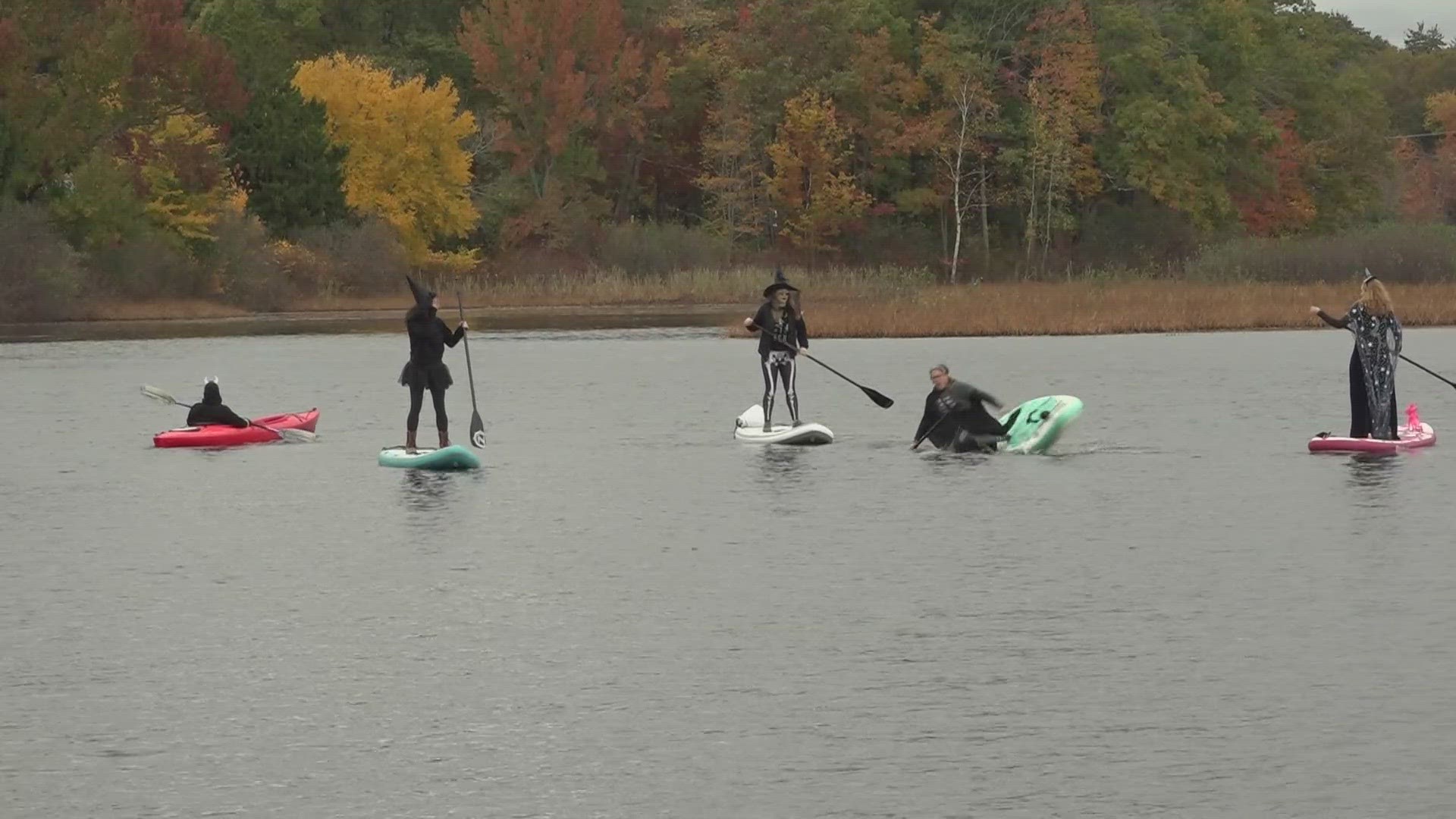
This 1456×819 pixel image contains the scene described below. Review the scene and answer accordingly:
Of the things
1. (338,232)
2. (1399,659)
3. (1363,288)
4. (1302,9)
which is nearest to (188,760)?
(1399,659)

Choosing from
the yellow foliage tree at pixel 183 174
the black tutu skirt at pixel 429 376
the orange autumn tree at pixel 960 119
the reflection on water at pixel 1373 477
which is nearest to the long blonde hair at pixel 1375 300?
the reflection on water at pixel 1373 477

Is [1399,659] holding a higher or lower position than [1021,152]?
lower

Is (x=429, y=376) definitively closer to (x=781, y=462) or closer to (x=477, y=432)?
(x=477, y=432)

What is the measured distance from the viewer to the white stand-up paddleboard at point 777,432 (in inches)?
1134

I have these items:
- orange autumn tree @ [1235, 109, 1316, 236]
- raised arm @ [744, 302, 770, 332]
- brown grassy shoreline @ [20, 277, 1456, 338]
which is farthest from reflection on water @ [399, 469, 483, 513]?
orange autumn tree @ [1235, 109, 1316, 236]

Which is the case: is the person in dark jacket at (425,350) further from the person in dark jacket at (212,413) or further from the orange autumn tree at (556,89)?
the orange autumn tree at (556,89)

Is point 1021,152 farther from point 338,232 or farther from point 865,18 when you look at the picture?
point 338,232

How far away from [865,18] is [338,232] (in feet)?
79.2

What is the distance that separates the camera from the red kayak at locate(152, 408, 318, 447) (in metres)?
29.7

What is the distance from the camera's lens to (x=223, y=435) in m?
29.8

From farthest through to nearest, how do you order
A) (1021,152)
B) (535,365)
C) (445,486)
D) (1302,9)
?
(1302,9) → (1021,152) → (535,365) → (445,486)

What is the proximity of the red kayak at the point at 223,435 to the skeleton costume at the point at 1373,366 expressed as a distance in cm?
1307

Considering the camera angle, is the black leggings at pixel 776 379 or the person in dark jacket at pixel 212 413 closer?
the black leggings at pixel 776 379

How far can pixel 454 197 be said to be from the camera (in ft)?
311
